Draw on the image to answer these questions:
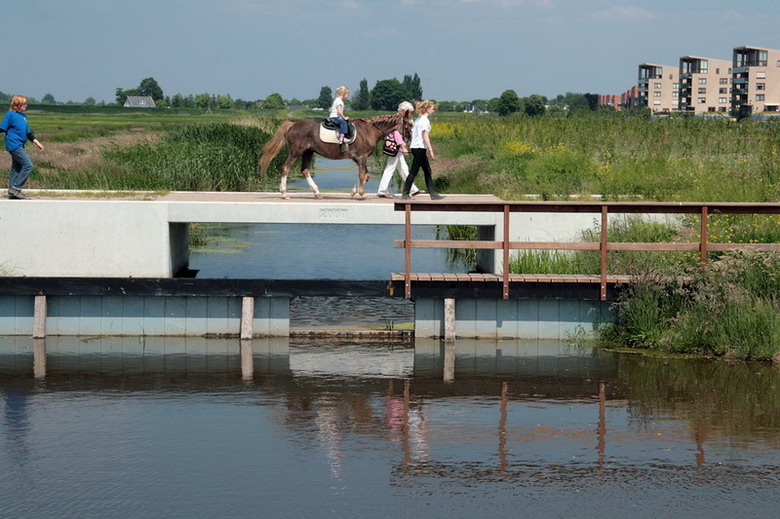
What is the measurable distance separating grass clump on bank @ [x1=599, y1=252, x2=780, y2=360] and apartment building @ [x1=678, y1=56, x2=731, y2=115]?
17945 centimetres

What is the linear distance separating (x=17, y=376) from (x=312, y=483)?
5893 millimetres

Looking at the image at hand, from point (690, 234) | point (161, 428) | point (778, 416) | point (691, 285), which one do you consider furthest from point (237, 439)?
point (690, 234)

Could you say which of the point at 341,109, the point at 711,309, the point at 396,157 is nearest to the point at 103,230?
the point at 341,109

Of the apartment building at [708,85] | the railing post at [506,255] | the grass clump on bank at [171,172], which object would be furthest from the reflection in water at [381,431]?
the apartment building at [708,85]

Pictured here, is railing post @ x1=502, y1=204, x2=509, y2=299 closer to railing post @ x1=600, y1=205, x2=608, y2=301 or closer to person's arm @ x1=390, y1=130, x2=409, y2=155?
railing post @ x1=600, y1=205, x2=608, y2=301

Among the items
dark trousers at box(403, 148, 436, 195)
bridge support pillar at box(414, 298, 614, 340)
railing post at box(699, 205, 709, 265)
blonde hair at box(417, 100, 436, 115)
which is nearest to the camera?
railing post at box(699, 205, 709, 265)

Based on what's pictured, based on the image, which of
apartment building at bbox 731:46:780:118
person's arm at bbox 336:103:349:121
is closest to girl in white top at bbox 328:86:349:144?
person's arm at bbox 336:103:349:121

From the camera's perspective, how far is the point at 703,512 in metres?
9.64

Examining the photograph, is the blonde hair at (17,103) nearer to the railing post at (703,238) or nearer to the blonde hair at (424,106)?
the blonde hair at (424,106)

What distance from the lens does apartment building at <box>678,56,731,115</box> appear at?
191 m

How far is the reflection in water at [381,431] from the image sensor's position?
393 inches

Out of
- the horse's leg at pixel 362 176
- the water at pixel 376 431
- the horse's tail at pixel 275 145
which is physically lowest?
the water at pixel 376 431

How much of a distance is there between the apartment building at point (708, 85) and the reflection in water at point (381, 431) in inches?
7158

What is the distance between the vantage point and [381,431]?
12.1 metres
